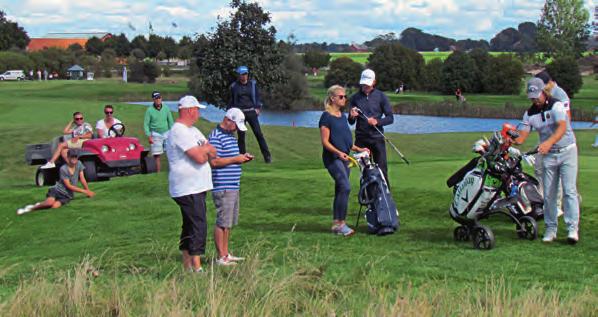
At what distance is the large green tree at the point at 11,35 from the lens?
147 metres

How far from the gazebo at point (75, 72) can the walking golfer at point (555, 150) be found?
4556 inches

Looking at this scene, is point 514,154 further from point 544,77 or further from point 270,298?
point 270,298

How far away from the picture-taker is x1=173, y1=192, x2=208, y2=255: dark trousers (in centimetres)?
822

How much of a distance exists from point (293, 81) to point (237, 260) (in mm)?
71504

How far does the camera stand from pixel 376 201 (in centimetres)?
1008

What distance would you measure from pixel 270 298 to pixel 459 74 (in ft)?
313

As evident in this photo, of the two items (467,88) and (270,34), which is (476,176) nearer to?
(270,34)

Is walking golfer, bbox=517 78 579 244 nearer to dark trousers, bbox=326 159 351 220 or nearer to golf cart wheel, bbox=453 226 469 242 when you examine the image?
golf cart wheel, bbox=453 226 469 242

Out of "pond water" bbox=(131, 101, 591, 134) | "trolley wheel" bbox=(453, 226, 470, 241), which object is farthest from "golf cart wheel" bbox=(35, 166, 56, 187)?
"pond water" bbox=(131, 101, 591, 134)

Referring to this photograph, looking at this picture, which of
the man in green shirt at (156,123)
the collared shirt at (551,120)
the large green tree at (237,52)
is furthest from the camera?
the large green tree at (237,52)

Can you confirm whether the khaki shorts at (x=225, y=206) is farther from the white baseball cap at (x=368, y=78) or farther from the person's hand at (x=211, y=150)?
the white baseball cap at (x=368, y=78)

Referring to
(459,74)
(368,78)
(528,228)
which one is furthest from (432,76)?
(528,228)

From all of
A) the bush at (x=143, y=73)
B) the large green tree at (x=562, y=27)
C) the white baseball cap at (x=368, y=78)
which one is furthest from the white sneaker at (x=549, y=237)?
the large green tree at (x=562, y=27)

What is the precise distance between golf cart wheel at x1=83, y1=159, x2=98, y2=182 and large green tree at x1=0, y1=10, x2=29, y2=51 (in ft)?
450
